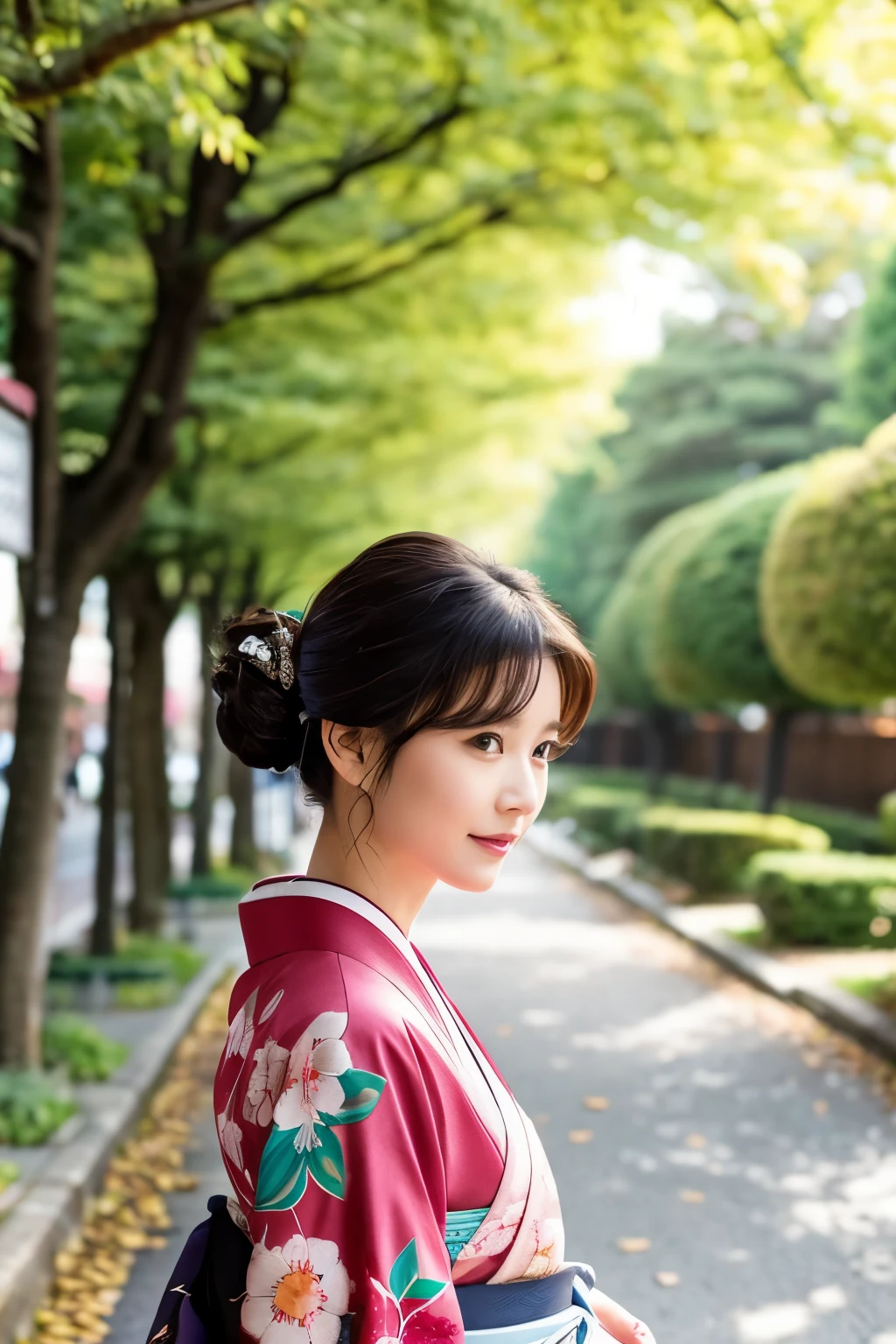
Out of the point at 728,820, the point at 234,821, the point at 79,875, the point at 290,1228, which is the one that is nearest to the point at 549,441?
the point at 728,820

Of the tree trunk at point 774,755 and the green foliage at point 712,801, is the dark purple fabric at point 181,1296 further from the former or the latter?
the green foliage at point 712,801

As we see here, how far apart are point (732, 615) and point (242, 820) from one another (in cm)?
689

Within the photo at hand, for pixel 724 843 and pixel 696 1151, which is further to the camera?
pixel 724 843

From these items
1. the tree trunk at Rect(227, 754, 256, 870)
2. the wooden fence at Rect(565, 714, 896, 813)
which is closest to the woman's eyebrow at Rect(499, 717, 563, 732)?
the tree trunk at Rect(227, 754, 256, 870)

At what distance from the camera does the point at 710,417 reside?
28.9 metres

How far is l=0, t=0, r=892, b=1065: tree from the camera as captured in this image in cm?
575

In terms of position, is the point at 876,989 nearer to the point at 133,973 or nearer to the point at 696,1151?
the point at 696,1151

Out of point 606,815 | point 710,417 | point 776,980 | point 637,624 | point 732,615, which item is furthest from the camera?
point 710,417

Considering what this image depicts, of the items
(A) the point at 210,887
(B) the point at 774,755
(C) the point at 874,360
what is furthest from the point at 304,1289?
(C) the point at 874,360

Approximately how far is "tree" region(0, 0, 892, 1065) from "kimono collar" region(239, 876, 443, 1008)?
12.4 feet

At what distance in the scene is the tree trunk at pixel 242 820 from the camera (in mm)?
17297

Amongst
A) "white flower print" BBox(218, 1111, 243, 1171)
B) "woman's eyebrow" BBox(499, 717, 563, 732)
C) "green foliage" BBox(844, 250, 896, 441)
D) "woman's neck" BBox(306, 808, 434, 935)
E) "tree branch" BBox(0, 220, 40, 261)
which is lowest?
"white flower print" BBox(218, 1111, 243, 1171)

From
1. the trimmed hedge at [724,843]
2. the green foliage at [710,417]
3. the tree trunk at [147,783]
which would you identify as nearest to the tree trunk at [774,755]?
the trimmed hedge at [724,843]

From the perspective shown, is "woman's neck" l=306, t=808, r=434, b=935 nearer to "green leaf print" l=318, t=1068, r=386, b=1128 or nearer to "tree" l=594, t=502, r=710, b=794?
"green leaf print" l=318, t=1068, r=386, b=1128
